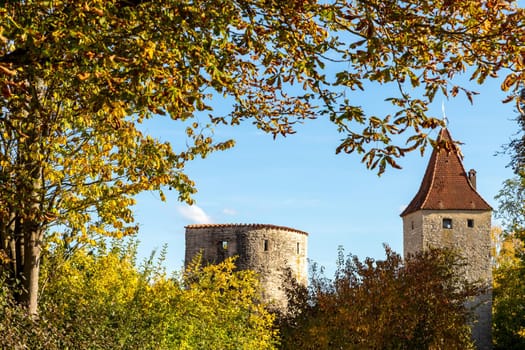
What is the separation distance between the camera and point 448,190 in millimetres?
37094

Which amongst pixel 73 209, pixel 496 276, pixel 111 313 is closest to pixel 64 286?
pixel 111 313

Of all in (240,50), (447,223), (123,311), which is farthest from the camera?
(447,223)

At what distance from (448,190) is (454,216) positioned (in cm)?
132

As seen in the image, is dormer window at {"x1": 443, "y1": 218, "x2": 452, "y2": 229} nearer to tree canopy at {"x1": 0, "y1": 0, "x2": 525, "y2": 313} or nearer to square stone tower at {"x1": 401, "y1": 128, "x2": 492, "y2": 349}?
square stone tower at {"x1": 401, "y1": 128, "x2": 492, "y2": 349}

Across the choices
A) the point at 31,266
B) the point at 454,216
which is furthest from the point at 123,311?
the point at 454,216

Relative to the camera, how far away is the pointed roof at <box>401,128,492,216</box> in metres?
36.8

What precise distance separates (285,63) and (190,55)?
7.29ft

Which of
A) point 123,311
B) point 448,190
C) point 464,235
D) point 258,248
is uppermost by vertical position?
point 448,190

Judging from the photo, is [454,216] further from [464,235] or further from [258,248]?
[258,248]

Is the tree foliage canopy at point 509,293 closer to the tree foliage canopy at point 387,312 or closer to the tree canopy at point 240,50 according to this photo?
the tree foliage canopy at point 387,312

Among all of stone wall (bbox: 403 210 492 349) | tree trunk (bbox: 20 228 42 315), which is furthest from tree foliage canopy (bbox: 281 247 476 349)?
stone wall (bbox: 403 210 492 349)

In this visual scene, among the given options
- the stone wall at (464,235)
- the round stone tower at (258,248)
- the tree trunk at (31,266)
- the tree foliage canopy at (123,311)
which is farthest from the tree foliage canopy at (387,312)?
Answer: the stone wall at (464,235)

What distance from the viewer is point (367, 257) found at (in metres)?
17.7

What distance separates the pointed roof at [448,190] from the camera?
1448 inches
